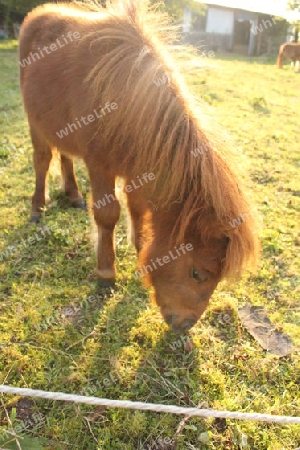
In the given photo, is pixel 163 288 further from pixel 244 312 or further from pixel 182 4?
pixel 182 4

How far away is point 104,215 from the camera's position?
3.24m

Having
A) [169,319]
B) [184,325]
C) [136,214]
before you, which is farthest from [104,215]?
[184,325]

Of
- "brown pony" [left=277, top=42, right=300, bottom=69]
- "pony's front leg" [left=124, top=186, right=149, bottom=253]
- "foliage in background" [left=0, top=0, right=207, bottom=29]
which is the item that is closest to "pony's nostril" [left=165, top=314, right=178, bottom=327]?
"pony's front leg" [left=124, top=186, right=149, bottom=253]

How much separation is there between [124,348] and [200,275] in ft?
3.01

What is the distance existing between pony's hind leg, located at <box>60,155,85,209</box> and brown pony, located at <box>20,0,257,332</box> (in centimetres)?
130

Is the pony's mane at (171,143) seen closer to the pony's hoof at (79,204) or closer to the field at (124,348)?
the field at (124,348)

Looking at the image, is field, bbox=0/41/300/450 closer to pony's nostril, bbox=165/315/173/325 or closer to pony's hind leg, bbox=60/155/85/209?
pony's hind leg, bbox=60/155/85/209

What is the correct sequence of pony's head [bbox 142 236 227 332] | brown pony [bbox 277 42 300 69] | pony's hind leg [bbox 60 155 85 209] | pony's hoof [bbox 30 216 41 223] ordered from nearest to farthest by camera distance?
pony's head [bbox 142 236 227 332] < pony's hoof [bbox 30 216 41 223] < pony's hind leg [bbox 60 155 85 209] < brown pony [bbox 277 42 300 69]

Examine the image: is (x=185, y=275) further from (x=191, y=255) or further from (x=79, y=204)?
(x=79, y=204)

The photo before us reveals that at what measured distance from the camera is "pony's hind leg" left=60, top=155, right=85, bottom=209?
4.79 meters

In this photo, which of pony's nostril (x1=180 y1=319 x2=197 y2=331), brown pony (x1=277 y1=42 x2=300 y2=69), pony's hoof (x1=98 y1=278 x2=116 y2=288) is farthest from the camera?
brown pony (x1=277 y1=42 x2=300 y2=69)

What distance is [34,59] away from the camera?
3.96 meters

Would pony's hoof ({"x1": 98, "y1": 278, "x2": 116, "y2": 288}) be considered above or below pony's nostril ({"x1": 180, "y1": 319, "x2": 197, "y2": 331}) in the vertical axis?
below

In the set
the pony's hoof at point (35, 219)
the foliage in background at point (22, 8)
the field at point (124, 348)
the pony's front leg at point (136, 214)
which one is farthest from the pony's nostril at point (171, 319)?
the foliage in background at point (22, 8)
